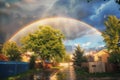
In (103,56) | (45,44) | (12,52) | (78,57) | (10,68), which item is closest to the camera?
(10,68)

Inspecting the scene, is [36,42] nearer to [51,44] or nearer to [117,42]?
[51,44]

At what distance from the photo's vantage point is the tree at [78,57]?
142 feet

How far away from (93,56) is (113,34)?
19637 millimetres

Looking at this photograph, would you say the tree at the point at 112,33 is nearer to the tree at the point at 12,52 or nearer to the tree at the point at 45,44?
the tree at the point at 45,44

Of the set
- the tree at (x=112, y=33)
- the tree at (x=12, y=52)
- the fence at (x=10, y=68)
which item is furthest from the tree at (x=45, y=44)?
the tree at (x=112, y=33)

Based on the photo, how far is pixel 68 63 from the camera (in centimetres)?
5247

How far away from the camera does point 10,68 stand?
28.8 m

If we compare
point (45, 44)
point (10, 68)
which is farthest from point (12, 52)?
point (10, 68)

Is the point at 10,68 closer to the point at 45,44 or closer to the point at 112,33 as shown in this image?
the point at 45,44

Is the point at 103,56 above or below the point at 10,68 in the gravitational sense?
above

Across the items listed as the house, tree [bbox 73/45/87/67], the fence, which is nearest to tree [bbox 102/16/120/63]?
the house

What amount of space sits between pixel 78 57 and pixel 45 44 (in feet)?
25.1

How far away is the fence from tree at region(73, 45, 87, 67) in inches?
477

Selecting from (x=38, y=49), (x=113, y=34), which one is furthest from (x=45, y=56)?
(x=113, y=34)
